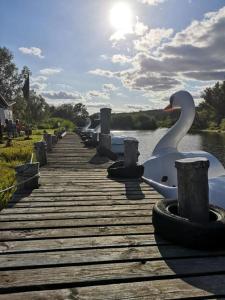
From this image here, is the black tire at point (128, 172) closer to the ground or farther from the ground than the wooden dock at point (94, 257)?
farther from the ground

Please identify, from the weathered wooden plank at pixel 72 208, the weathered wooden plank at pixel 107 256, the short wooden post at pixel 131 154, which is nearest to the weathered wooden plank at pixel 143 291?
the weathered wooden plank at pixel 107 256

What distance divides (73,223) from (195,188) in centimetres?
164

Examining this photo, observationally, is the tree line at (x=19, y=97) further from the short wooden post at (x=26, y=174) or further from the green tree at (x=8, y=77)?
the short wooden post at (x=26, y=174)

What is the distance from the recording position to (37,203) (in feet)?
17.8

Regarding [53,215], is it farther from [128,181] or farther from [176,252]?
[128,181]

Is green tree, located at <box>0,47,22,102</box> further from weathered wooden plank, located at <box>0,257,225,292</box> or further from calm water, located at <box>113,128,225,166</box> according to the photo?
weathered wooden plank, located at <box>0,257,225,292</box>

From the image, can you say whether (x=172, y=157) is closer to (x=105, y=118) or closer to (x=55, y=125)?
(x=105, y=118)

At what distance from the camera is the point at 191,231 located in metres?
3.56

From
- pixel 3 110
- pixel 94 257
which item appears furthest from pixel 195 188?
pixel 3 110

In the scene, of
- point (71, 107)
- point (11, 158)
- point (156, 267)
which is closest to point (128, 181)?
point (156, 267)

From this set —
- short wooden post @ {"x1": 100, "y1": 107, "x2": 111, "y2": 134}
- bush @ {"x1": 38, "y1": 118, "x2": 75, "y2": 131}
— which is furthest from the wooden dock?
bush @ {"x1": 38, "y1": 118, "x2": 75, "y2": 131}

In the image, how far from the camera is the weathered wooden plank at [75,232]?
154 inches

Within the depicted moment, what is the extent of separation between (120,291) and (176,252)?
97cm

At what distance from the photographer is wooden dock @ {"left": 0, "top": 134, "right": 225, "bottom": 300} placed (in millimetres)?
2773
